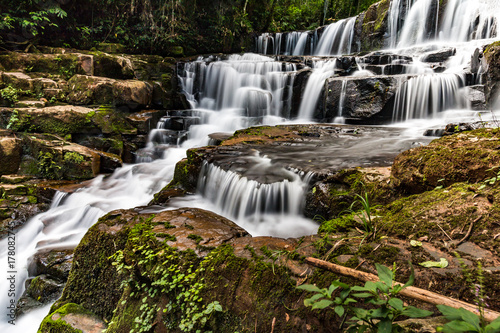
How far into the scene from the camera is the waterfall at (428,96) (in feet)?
27.7

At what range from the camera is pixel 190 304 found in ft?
6.53

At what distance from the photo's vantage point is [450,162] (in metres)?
2.56

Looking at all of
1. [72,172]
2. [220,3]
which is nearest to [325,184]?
[72,172]

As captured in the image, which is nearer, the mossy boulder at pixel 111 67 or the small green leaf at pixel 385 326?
the small green leaf at pixel 385 326

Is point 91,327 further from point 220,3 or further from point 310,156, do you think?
point 220,3

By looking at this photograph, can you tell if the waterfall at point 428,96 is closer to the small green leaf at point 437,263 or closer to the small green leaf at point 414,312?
the small green leaf at point 437,263

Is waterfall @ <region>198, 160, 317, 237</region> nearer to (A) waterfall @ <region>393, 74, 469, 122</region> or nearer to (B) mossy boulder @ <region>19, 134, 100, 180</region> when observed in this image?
→ (B) mossy boulder @ <region>19, 134, 100, 180</region>

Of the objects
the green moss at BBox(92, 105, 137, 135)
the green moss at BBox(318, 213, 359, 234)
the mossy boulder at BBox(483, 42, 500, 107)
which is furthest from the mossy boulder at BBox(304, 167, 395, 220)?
the green moss at BBox(92, 105, 137, 135)

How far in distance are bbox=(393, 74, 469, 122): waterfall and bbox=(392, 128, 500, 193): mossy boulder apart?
645 centimetres

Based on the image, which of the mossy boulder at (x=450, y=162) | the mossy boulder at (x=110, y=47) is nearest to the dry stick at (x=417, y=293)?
the mossy boulder at (x=450, y=162)

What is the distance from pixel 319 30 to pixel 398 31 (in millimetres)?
4373

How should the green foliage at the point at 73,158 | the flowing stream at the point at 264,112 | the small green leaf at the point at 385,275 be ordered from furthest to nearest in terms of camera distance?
→ the green foliage at the point at 73,158 < the flowing stream at the point at 264,112 < the small green leaf at the point at 385,275

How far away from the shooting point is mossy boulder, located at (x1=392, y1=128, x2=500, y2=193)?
2.35m

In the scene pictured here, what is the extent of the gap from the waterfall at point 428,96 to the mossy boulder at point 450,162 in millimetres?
6451
